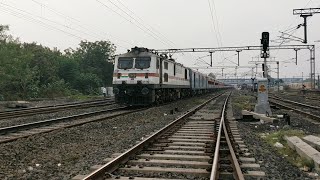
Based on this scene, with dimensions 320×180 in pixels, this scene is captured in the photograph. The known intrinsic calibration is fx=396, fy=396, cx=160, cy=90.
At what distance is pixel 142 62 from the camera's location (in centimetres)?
2284

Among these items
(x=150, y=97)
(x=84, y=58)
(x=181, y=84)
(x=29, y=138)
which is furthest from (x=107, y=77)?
(x=29, y=138)

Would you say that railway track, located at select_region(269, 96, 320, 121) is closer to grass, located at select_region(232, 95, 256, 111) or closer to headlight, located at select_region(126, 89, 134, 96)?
grass, located at select_region(232, 95, 256, 111)

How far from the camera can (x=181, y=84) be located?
3241 cm

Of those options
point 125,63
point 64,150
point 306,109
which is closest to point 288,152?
point 64,150

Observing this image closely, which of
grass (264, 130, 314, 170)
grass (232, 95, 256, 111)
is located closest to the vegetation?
grass (232, 95, 256, 111)

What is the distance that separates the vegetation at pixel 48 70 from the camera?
3997 centimetres

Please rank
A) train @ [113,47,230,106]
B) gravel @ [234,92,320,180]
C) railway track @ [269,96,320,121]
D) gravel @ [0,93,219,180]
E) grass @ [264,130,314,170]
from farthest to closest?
train @ [113,47,230,106] < railway track @ [269,96,320,121] < grass @ [264,130,314,170] < gravel @ [0,93,219,180] < gravel @ [234,92,320,180]

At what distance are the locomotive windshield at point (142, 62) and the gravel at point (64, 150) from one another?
31.2ft

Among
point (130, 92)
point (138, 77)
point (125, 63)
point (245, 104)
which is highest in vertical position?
point (125, 63)

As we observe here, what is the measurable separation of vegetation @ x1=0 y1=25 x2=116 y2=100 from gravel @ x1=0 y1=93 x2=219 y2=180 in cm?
2609

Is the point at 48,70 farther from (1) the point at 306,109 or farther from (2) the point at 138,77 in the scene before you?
(1) the point at 306,109

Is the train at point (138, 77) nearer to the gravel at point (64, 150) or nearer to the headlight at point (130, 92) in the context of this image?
the headlight at point (130, 92)

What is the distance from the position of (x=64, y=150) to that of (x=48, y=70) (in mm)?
43547

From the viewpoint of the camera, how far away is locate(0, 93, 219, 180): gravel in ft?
22.3
